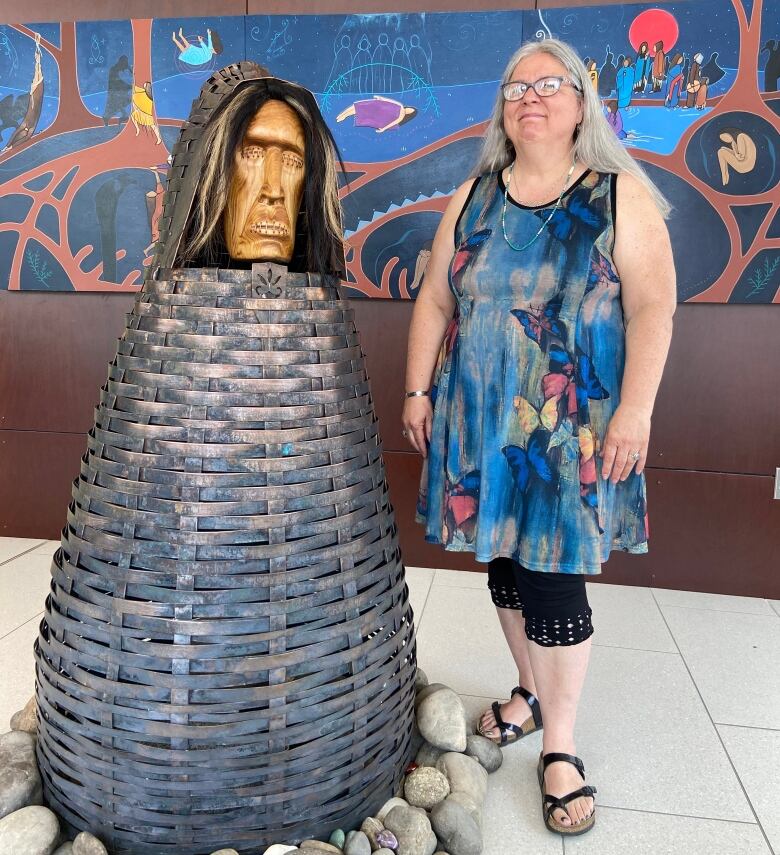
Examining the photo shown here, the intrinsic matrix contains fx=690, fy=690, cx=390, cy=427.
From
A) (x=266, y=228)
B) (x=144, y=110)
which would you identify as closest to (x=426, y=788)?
(x=266, y=228)

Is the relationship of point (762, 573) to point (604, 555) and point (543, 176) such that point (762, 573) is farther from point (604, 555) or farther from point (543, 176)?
point (543, 176)

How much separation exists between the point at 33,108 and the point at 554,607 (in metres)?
2.69

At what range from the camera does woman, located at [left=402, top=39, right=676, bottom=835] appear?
4.13 feet

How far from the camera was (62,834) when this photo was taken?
47.5 inches

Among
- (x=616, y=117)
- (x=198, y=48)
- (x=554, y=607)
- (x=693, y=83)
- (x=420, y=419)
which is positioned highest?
(x=198, y=48)

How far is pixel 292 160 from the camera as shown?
1.19 meters

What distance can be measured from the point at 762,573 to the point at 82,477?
2.34 metres

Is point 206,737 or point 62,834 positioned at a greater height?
point 206,737

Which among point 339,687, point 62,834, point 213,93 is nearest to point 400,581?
point 339,687

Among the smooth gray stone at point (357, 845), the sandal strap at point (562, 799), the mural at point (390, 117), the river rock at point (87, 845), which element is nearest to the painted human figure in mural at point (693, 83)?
the mural at point (390, 117)

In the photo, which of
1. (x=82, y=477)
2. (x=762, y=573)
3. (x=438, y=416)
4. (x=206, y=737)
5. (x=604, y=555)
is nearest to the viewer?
(x=206, y=737)

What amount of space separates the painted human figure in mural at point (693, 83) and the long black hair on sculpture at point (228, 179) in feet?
5.22

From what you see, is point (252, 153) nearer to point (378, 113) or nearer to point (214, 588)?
point (214, 588)

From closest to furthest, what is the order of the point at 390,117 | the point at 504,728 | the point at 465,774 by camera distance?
the point at 465,774
the point at 504,728
the point at 390,117
